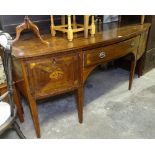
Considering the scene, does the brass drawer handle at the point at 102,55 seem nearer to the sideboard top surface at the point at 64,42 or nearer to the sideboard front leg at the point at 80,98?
the sideboard top surface at the point at 64,42

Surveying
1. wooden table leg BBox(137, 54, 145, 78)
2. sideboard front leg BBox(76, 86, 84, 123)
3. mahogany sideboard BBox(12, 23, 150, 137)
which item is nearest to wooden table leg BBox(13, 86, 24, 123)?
mahogany sideboard BBox(12, 23, 150, 137)

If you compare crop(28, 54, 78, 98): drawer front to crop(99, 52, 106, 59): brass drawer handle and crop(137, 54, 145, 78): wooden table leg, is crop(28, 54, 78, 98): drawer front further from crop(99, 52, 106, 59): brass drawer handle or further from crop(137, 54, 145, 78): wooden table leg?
crop(137, 54, 145, 78): wooden table leg

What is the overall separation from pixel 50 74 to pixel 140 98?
1.10 m

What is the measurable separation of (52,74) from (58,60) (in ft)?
0.33

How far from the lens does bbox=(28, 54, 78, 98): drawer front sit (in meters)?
1.13

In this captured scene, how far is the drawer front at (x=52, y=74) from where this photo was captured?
3.71 feet

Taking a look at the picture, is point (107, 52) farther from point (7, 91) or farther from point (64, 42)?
point (7, 91)

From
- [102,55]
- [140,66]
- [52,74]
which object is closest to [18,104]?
[52,74]

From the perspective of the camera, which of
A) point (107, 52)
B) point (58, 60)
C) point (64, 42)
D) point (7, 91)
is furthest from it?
point (107, 52)

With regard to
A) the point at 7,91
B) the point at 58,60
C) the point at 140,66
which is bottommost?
the point at 140,66

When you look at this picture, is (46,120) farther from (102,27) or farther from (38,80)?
(102,27)

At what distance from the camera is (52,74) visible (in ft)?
3.92

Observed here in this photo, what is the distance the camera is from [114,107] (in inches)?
69.2
